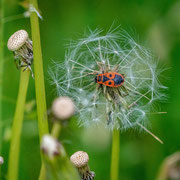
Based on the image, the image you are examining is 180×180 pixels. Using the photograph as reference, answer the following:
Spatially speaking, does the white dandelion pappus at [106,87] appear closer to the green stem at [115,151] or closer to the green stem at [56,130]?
the green stem at [115,151]

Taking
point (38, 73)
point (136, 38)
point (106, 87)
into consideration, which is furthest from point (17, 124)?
point (136, 38)

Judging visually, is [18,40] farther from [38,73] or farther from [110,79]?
[110,79]

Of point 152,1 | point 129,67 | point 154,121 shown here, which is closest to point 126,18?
point 152,1

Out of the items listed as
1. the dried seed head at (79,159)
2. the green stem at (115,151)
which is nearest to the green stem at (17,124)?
the dried seed head at (79,159)

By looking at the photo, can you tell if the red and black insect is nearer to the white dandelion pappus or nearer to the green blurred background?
the white dandelion pappus

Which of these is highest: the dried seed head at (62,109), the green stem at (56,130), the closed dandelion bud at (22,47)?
the closed dandelion bud at (22,47)

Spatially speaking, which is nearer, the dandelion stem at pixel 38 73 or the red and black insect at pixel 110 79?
the dandelion stem at pixel 38 73

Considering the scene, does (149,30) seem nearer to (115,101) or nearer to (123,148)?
(123,148)
